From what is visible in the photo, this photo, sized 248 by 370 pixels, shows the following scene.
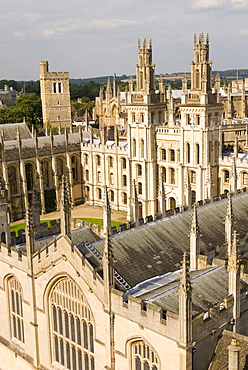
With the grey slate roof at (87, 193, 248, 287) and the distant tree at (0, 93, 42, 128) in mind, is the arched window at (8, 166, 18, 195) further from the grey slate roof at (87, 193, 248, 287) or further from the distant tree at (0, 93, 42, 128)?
the distant tree at (0, 93, 42, 128)

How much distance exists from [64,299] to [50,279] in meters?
0.95

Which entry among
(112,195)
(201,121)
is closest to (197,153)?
(201,121)

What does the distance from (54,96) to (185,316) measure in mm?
67627

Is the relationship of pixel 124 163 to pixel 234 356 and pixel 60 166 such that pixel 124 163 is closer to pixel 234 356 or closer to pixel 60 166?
pixel 60 166

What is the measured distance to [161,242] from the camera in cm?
2189

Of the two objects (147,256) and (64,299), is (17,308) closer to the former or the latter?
(64,299)

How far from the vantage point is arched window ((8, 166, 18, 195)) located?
5034 cm

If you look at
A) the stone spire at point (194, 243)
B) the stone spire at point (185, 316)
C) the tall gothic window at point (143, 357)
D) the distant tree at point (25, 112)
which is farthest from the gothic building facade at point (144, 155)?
the distant tree at point (25, 112)

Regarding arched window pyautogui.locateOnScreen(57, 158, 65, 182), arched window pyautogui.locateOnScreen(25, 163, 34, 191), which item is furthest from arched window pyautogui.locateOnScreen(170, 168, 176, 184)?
arched window pyautogui.locateOnScreen(25, 163, 34, 191)

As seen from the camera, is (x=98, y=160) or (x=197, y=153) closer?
(x=197, y=153)

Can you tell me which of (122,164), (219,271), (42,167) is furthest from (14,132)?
(219,271)

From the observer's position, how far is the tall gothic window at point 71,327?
678 inches

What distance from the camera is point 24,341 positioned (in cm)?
2050

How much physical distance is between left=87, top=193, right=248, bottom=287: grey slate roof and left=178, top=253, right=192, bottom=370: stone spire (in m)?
5.41
